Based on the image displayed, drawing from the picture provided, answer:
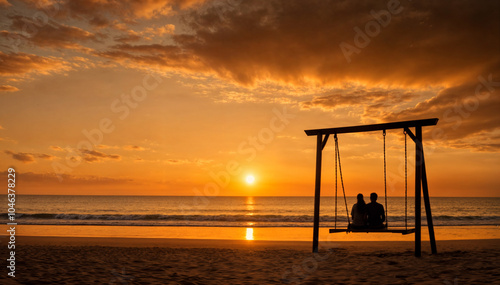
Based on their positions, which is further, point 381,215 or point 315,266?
point 381,215

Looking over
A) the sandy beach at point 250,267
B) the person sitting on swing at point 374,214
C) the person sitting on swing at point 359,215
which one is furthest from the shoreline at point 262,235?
the person sitting on swing at point 374,214

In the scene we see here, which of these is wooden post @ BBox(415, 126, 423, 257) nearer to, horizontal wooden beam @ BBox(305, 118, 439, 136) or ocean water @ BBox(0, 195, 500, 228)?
horizontal wooden beam @ BBox(305, 118, 439, 136)

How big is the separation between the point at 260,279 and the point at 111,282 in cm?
286

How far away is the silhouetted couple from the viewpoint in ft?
34.8

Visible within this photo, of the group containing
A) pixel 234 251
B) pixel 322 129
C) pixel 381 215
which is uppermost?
pixel 322 129

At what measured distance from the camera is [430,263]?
366 inches

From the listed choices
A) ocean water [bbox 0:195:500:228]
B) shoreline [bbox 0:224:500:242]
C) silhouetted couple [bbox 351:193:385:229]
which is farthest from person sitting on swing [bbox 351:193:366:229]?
ocean water [bbox 0:195:500:228]

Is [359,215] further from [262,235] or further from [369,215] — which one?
[262,235]

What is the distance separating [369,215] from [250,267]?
3.73 m

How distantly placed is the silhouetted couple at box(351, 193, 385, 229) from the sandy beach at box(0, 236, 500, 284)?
0.89 m

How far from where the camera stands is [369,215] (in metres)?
10.7

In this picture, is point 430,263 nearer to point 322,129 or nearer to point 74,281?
point 322,129

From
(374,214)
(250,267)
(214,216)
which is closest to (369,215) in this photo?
(374,214)

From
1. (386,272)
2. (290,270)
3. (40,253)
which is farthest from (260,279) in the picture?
(40,253)
